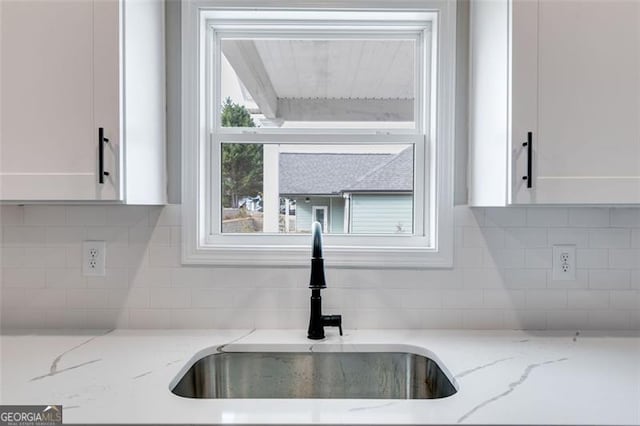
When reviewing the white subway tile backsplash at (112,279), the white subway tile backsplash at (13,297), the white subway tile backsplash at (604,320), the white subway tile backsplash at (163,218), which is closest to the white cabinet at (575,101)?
the white subway tile backsplash at (604,320)

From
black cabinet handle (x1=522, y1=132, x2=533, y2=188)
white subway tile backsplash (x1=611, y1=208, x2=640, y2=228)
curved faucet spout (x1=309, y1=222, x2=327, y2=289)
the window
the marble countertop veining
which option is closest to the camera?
the marble countertop veining

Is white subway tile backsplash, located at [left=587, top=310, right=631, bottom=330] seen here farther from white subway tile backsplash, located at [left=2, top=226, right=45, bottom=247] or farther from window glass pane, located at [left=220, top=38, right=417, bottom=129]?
white subway tile backsplash, located at [left=2, top=226, right=45, bottom=247]

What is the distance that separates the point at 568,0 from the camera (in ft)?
3.36

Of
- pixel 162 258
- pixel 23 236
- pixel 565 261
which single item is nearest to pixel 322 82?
pixel 162 258

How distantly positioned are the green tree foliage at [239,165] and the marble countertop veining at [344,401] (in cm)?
52

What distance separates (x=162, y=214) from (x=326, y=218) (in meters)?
0.60

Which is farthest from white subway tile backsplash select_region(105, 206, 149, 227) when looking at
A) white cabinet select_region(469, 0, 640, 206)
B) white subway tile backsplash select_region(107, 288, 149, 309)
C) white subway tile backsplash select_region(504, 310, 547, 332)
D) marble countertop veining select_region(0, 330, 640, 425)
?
white subway tile backsplash select_region(504, 310, 547, 332)

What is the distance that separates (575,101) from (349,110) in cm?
75

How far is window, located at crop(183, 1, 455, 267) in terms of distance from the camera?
1.45 metres

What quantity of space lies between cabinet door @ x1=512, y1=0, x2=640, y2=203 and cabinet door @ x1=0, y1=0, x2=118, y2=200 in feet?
3.85

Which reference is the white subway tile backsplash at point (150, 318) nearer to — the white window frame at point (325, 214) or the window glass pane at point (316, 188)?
the window glass pane at point (316, 188)

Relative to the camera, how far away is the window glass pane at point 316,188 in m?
1.49

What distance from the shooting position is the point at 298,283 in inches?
53.7

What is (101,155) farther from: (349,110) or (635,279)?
(635,279)
